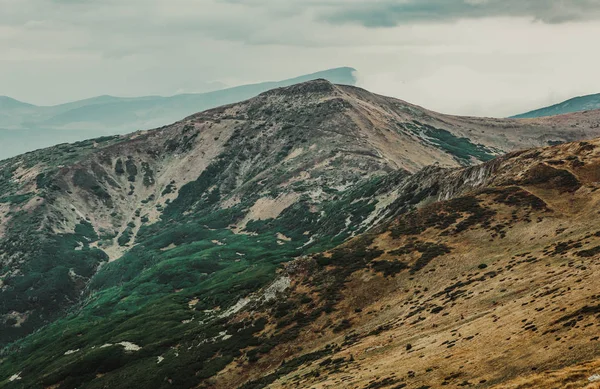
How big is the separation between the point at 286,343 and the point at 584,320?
44.8 metres

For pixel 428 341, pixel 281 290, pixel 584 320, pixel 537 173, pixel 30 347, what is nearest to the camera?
pixel 584 320

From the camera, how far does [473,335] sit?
44375mm

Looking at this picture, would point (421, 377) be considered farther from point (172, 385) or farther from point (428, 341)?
point (172, 385)

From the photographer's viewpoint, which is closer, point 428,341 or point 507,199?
point 428,341

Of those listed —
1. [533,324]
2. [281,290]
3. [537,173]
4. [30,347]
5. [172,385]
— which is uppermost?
[537,173]

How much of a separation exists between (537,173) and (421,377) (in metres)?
69.6

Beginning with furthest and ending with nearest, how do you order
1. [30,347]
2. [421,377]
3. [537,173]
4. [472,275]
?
[30,347], [537,173], [472,275], [421,377]

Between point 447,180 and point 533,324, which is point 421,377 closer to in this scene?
point 533,324

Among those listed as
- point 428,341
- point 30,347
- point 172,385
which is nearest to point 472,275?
point 428,341

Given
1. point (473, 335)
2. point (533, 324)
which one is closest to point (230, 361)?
point (473, 335)

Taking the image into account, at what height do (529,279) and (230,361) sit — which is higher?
(529,279)

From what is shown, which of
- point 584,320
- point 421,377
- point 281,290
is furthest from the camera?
point 281,290

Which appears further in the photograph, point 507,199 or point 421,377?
point 507,199

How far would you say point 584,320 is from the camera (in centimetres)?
3541
